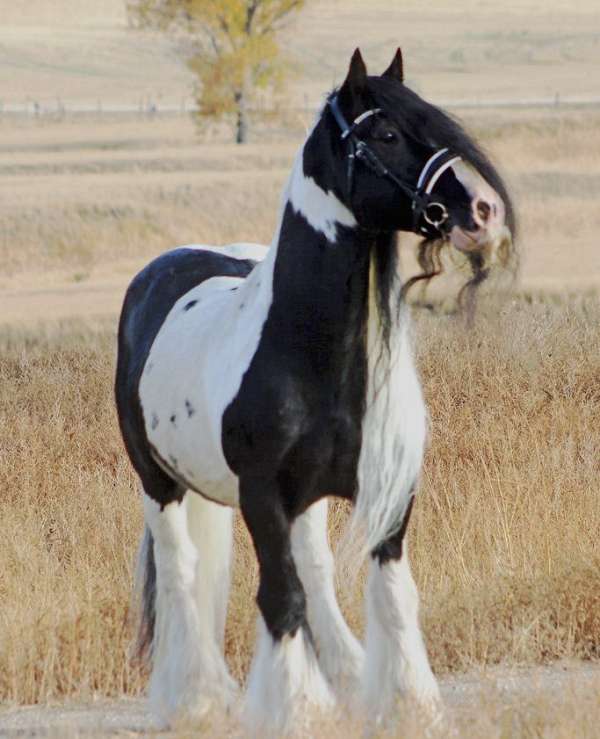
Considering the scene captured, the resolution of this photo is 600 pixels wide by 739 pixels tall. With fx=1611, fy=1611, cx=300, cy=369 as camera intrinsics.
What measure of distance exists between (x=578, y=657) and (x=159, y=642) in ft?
4.88

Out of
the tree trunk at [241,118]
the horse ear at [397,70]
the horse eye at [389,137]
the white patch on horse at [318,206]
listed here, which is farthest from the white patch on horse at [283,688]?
the tree trunk at [241,118]

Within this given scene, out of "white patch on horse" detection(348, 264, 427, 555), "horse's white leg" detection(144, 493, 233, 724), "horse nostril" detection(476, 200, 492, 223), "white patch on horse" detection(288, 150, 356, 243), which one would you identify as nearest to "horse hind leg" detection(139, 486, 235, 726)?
"horse's white leg" detection(144, 493, 233, 724)

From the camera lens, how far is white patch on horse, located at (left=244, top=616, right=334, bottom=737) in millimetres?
4480

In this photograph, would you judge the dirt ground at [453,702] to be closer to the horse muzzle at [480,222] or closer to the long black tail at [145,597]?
the long black tail at [145,597]

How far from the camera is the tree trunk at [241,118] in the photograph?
5378 cm

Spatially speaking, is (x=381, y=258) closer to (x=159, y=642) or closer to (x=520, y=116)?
(x=159, y=642)

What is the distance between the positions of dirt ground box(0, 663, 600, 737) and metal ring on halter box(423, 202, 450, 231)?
135cm

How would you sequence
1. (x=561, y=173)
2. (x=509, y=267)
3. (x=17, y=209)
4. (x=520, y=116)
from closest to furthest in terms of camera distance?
(x=509, y=267) < (x=17, y=209) < (x=561, y=173) < (x=520, y=116)

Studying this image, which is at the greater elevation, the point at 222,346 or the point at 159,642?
the point at 222,346

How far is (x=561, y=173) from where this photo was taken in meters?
38.0

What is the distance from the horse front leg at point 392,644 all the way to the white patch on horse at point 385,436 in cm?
8

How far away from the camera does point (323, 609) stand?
4.80 metres

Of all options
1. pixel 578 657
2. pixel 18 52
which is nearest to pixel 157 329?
pixel 578 657

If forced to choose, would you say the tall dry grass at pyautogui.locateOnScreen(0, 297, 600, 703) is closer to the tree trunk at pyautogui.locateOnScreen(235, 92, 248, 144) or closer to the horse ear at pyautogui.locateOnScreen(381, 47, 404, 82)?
the horse ear at pyautogui.locateOnScreen(381, 47, 404, 82)
